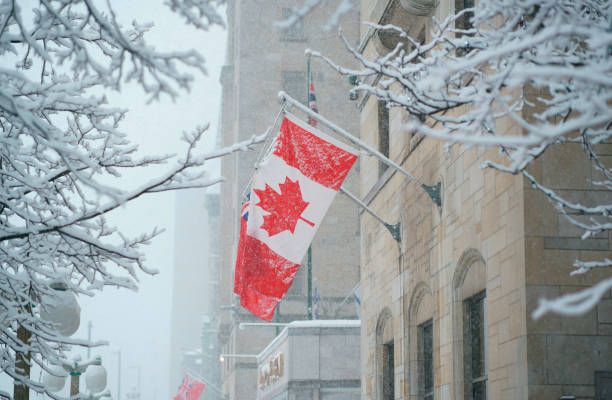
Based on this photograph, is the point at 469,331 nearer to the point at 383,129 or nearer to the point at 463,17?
the point at 463,17

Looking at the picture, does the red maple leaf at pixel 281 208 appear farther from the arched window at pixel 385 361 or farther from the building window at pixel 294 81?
the building window at pixel 294 81

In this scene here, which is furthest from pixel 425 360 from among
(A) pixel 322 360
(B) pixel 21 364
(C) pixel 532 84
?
(A) pixel 322 360

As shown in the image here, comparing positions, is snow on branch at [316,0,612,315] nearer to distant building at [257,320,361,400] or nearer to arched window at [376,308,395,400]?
arched window at [376,308,395,400]

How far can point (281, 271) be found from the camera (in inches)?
550

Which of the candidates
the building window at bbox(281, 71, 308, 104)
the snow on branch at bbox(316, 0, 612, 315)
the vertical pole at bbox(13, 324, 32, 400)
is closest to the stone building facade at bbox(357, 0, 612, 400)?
the snow on branch at bbox(316, 0, 612, 315)

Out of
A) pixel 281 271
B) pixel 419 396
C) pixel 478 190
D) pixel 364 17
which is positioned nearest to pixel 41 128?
pixel 478 190

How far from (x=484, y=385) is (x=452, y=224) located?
91.2 inches

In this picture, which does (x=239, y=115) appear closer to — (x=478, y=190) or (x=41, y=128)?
(x=478, y=190)

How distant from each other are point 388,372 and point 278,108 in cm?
3242

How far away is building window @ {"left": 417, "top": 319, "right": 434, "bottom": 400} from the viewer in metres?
15.5

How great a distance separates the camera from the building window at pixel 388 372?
18531 millimetres

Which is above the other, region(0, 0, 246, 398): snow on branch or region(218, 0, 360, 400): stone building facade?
region(218, 0, 360, 400): stone building facade

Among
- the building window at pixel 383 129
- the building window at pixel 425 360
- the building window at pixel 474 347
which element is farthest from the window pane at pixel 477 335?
the building window at pixel 383 129

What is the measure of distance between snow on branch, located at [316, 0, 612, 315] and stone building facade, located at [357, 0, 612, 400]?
0.44m
